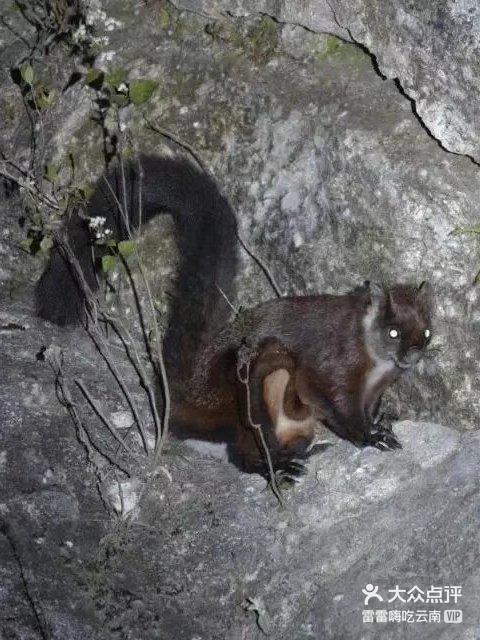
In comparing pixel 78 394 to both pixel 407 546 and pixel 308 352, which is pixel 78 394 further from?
pixel 407 546

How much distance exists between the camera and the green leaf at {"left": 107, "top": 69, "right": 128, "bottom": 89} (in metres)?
5.05

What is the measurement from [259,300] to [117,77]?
170 centimetres

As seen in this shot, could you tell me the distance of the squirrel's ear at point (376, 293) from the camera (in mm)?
4621

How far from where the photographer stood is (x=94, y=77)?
16.7 ft

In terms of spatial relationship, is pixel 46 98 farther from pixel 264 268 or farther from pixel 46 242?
pixel 264 268

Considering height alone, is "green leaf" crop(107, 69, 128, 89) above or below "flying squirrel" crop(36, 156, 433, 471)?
above

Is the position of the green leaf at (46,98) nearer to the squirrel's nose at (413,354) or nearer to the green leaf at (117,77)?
the green leaf at (117,77)

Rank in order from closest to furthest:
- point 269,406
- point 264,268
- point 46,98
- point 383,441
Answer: point 383,441 < point 269,406 < point 264,268 < point 46,98

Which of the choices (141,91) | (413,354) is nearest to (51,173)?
(141,91)

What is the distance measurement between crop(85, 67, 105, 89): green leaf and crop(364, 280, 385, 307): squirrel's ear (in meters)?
2.17

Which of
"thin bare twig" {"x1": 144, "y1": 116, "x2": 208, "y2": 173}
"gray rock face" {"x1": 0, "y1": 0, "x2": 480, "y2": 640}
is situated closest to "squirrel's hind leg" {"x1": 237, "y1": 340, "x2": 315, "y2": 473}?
"gray rock face" {"x1": 0, "y1": 0, "x2": 480, "y2": 640}

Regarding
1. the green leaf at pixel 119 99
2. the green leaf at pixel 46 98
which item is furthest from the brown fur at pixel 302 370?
the green leaf at pixel 46 98

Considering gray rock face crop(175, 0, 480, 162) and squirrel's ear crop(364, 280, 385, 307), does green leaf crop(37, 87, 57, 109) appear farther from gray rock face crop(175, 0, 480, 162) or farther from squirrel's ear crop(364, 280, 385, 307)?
squirrel's ear crop(364, 280, 385, 307)

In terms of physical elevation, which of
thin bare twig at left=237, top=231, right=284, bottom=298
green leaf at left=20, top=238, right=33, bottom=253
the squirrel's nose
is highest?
the squirrel's nose
